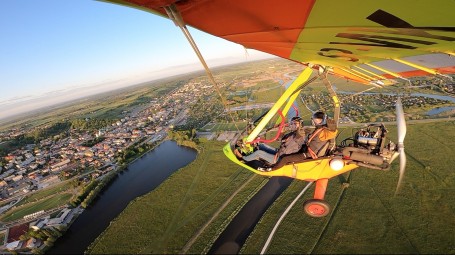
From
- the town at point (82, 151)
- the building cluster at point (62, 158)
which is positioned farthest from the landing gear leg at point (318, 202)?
the building cluster at point (62, 158)

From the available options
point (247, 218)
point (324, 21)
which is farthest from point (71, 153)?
point (324, 21)

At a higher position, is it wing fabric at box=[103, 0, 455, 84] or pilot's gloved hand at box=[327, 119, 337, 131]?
wing fabric at box=[103, 0, 455, 84]

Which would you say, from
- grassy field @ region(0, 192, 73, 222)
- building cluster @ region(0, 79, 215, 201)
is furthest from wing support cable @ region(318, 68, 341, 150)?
building cluster @ region(0, 79, 215, 201)

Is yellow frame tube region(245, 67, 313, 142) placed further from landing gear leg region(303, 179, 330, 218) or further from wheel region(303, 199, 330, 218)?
wheel region(303, 199, 330, 218)

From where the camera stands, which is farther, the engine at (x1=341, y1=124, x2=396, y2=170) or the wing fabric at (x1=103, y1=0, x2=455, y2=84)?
the engine at (x1=341, y1=124, x2=396, y2=170)

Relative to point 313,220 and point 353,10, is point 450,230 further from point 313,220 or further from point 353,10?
point 353,10

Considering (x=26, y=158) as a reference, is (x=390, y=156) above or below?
above

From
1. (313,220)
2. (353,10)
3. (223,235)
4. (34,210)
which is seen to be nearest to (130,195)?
(34,210)
